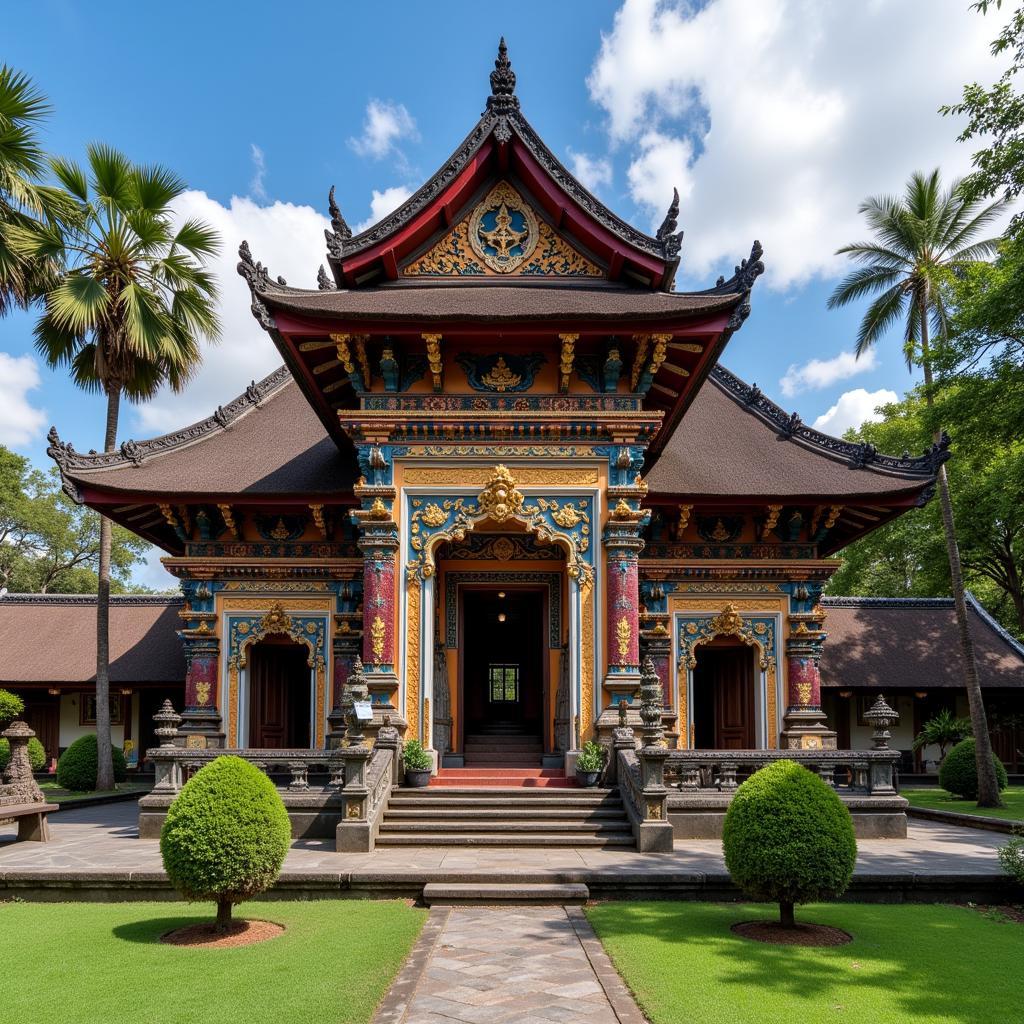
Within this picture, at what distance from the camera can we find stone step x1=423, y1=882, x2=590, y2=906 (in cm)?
878

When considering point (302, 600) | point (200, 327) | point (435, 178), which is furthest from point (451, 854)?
point (200, 327)

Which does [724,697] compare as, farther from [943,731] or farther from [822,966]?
[822,966]

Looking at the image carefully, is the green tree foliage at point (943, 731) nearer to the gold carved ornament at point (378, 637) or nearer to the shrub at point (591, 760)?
the shrub at point (591, 760)

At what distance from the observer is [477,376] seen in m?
13.9

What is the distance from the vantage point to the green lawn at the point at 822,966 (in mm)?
5777

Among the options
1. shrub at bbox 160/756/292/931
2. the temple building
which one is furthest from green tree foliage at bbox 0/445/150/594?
shrub at bbox 160/756/292/931

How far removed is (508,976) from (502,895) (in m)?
2.34

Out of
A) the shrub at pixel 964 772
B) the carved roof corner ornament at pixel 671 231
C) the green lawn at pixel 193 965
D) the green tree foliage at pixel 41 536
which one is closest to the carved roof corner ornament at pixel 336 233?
the carved roof corner ornament at pixel 671 231

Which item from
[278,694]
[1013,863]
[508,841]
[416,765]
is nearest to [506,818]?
[508,841]

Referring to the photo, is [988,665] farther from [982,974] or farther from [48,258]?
[48,258]

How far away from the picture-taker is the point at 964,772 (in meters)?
18.8

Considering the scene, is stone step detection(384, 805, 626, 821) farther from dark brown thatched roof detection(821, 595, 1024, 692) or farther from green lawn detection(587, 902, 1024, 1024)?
dark brown thatched roof detection(821, 595, 1024, 692)

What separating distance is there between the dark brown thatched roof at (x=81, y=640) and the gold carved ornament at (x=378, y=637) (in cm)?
1151

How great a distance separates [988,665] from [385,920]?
70.1 ft
